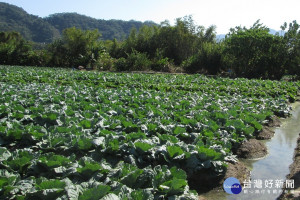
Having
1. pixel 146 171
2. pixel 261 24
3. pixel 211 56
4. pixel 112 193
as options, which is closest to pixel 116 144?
pixel 146 171

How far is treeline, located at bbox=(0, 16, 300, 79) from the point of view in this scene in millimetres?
17641

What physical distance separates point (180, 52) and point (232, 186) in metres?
23.0

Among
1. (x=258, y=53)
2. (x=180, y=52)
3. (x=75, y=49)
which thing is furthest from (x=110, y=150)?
(x=180, y=52)

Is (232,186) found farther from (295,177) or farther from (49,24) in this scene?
(49,24)

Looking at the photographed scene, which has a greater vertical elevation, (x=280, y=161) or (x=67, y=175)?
(x=67, y=175)

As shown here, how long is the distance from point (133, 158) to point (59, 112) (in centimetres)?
257

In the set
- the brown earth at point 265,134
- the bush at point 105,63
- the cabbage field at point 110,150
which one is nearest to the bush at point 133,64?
the bush at point 105,63

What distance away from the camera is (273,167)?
4660mm

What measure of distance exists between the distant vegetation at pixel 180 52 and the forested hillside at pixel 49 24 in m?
36.7

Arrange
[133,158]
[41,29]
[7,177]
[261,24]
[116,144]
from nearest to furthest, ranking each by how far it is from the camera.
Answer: [7,177], [133,158], [116,144], [261,24], [41,29]

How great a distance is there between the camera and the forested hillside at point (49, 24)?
226 feet

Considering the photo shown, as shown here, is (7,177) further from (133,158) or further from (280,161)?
(280,161)

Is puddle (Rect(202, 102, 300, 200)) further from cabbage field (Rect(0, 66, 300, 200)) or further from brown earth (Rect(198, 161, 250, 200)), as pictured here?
cabbage field (Rect(0, 66, 300, 200))

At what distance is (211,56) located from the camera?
794 inches
